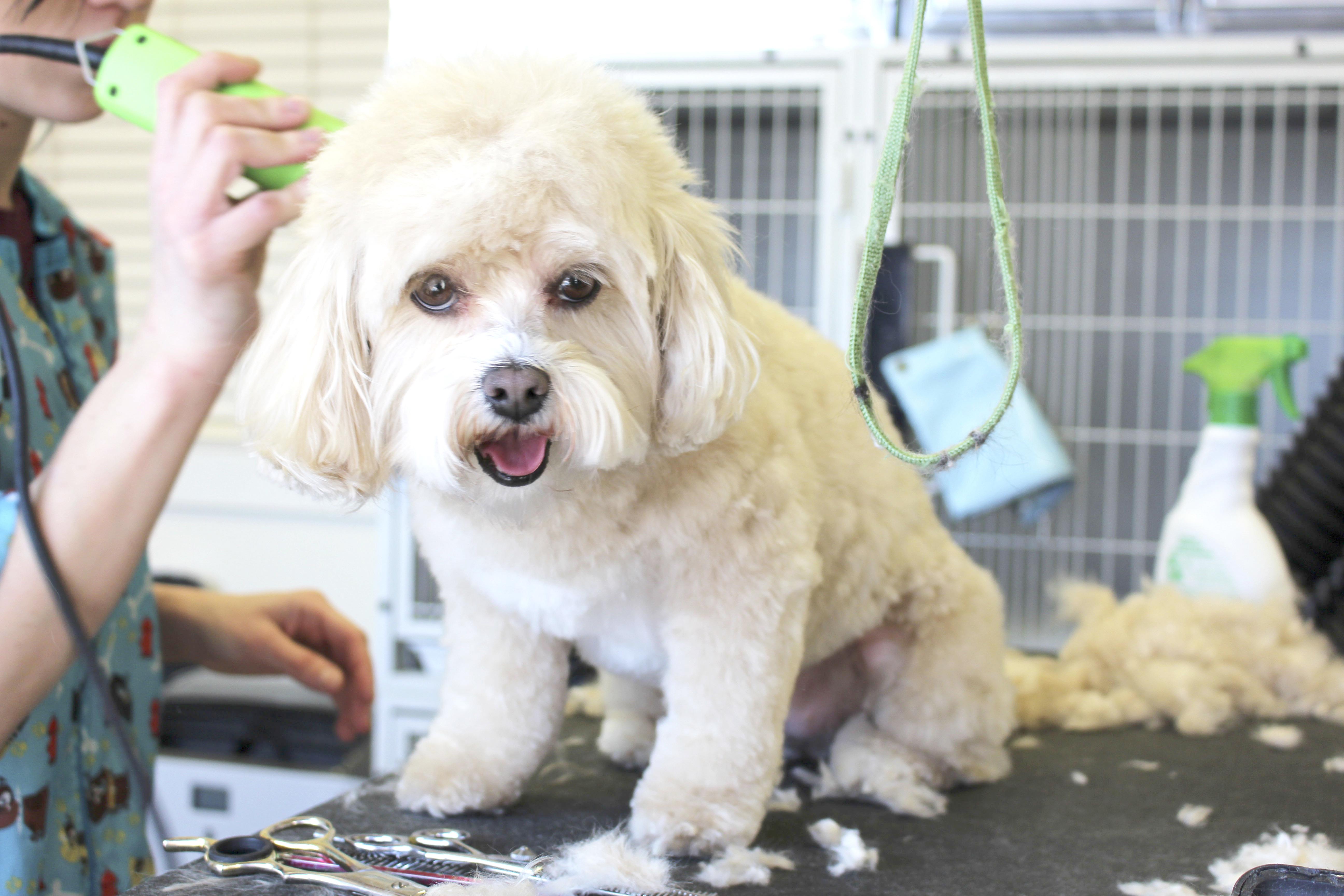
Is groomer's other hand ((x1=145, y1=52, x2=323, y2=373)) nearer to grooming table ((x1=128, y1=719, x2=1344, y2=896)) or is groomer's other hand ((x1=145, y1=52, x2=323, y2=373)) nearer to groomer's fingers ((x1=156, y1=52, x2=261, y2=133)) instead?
groomer's fingers ((x1=156, y1=52, x2=261, y2=133))

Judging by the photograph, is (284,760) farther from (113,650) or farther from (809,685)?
(809,685)

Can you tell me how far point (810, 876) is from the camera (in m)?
0.65

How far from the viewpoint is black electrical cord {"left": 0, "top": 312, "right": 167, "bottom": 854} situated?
72cm

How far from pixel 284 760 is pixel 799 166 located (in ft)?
4.26

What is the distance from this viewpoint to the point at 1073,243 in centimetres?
155

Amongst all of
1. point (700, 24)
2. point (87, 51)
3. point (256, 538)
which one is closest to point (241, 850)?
point (87, 51)

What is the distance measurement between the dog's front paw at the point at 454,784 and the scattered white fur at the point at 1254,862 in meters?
0.40

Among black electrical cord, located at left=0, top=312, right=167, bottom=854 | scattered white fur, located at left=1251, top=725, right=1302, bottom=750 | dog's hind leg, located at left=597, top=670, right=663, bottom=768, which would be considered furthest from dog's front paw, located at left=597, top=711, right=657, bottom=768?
scattered white fur, located at left=1251, top=725, right=1302, bottom=750

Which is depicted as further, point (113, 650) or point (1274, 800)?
point (113, 650)

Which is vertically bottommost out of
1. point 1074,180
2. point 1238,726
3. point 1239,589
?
point 1238,726

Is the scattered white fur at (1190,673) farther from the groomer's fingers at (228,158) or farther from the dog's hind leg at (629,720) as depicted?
the groomer's fingers at (228,158)

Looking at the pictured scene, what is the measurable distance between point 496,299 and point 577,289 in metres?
0.05

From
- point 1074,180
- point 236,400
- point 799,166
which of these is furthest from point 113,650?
point 1074,180

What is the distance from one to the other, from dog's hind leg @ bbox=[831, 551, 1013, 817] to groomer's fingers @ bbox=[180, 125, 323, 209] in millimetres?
584
